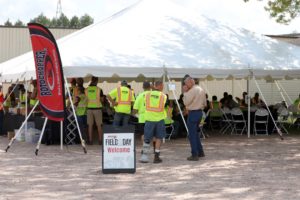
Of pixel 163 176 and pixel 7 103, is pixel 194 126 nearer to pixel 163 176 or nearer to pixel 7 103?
pixel 163 176

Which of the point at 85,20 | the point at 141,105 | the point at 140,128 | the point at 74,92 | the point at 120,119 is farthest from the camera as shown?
the point at 85,20

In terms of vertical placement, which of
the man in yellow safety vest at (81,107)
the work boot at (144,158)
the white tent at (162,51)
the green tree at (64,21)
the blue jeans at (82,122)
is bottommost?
the work boot at (144,158)

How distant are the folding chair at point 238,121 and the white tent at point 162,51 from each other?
7.05ft

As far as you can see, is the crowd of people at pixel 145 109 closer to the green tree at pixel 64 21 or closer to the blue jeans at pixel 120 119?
the blue jeans at pixel 120 119

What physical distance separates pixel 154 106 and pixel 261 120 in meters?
7.30

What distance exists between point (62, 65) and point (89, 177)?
4.30 metres

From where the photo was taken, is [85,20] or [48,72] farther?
[85,20]

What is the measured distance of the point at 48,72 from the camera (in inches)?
473

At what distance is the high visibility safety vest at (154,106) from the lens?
1048cm

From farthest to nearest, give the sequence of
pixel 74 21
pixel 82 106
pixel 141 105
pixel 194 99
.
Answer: pixel 74 21, pixel 82 106, pixel 194 99, pixel 141 105

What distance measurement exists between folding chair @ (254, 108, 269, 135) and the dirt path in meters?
3.35

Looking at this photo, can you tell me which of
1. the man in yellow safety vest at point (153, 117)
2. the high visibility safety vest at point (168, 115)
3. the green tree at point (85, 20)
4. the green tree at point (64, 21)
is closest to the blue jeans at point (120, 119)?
the high visibility safety vest at point (168, 115)

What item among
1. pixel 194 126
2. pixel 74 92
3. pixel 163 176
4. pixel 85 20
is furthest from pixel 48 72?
pixel 85 20

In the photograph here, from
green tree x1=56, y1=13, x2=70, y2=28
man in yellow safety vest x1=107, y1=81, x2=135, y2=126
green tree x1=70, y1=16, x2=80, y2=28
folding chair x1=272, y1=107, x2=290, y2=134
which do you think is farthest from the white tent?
green tree x1=70, y1=16, x2=80, y2=28
